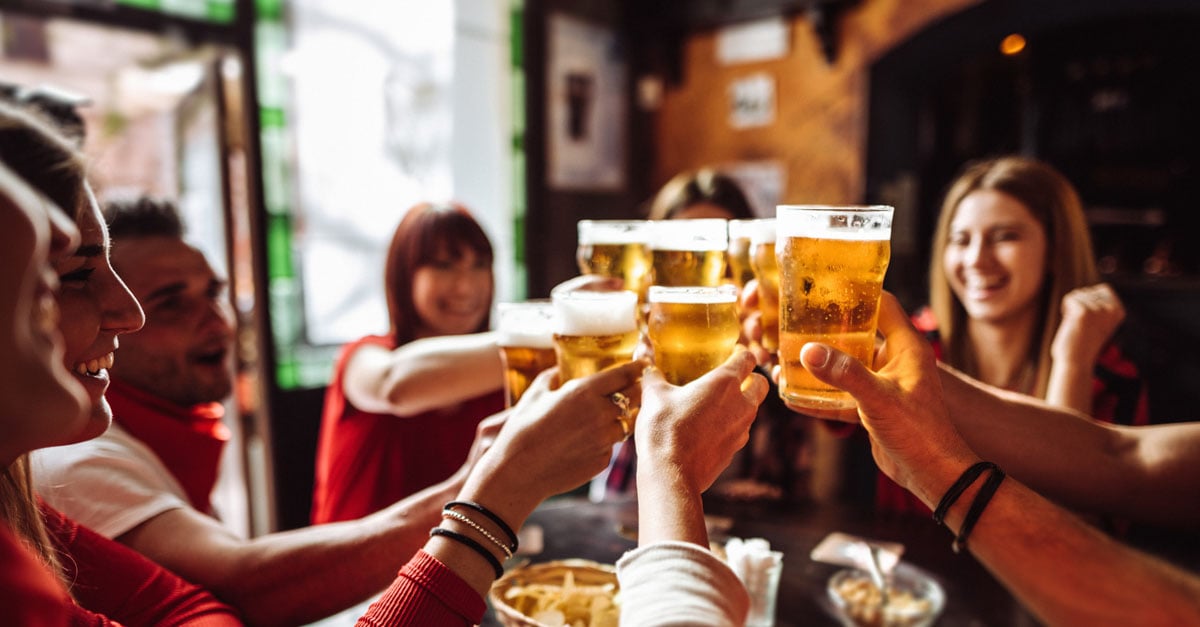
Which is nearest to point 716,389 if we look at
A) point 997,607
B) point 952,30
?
point 997,607

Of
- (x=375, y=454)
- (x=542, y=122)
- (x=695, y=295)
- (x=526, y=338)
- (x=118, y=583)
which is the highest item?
(x=542, y=122)

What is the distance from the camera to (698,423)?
106cm

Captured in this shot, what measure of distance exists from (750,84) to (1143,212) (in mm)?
2319

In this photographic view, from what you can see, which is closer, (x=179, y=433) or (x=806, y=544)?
(x=179, y=433)

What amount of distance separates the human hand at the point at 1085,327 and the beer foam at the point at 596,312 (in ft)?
5.18

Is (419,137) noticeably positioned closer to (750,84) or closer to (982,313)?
(750,84)

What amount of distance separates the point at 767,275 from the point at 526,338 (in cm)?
51

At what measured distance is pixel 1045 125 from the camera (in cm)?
415

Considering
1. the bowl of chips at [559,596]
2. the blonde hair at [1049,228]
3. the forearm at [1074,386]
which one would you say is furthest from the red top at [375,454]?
the blonde hair at [1049,228]

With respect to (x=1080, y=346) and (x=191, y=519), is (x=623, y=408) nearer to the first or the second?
(x=191, y=519)

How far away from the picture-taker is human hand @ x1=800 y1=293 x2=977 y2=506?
1.05 metres

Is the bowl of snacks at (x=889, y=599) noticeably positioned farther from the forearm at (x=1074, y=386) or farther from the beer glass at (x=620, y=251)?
the forearm at (x=1074, y=386)

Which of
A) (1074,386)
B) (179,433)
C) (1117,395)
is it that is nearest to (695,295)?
(179,433)

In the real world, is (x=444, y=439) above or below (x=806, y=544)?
above
